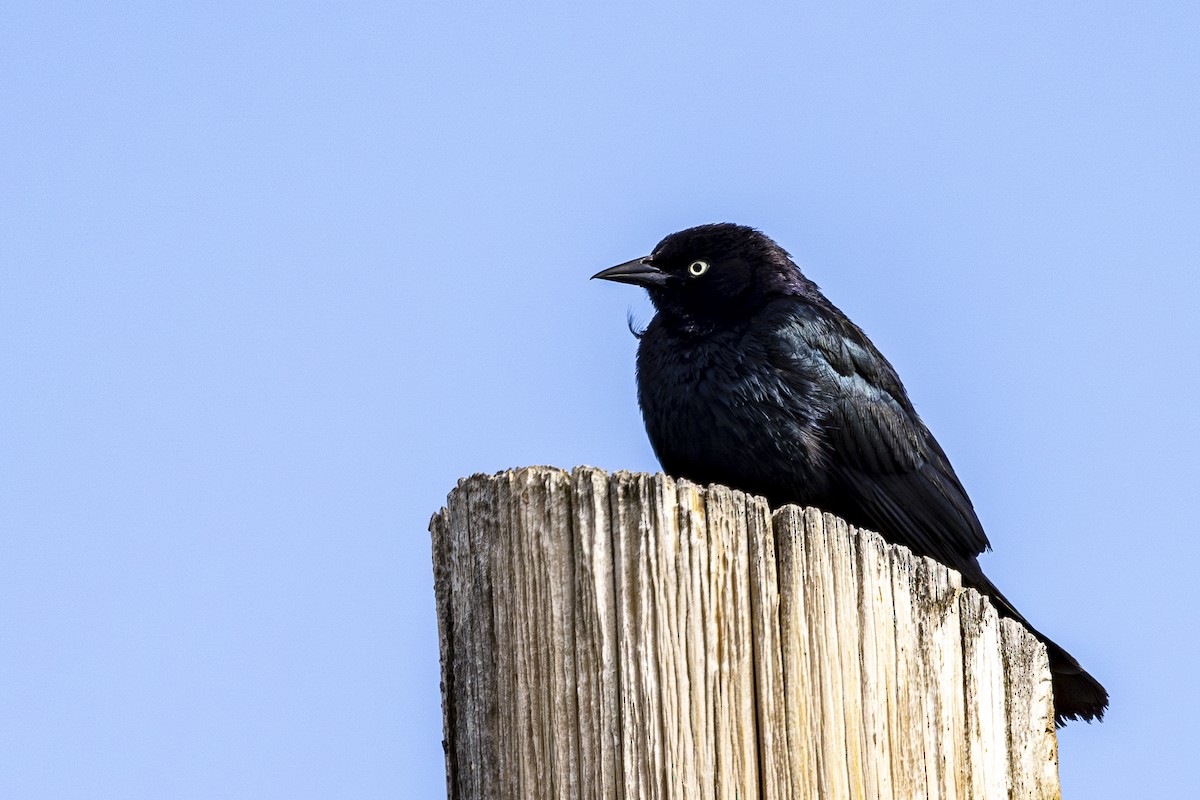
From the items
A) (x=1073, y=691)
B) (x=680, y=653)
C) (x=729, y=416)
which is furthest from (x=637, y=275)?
(x=680, y=653)

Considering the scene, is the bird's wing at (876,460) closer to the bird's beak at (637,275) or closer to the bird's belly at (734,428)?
the bird's belly at (734,428)

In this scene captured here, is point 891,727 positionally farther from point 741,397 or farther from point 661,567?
point 741,397

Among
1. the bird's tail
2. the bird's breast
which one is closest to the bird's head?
the bird's breast

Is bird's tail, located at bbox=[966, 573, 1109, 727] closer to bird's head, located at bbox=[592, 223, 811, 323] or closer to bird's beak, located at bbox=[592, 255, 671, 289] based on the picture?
bird's head, located at bbox=[592, 223, 811, 323]

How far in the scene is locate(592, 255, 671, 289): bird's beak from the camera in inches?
216

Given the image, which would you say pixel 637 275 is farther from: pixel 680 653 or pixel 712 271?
pixel 680 653

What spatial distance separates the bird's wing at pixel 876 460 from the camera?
483 centimetres

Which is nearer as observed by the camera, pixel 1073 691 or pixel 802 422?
pixel 1073 691

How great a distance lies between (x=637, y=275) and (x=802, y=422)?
3.57 feet

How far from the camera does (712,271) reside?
5543mm

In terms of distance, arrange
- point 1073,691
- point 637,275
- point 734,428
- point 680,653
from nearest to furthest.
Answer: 1. point 680,653
2. point 1073,691
3. point 734,428
4. point 637,275

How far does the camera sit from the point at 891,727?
272 cm

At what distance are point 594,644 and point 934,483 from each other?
269 cm

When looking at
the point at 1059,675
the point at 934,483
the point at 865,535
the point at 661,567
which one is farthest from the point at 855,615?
the point at 934,483
